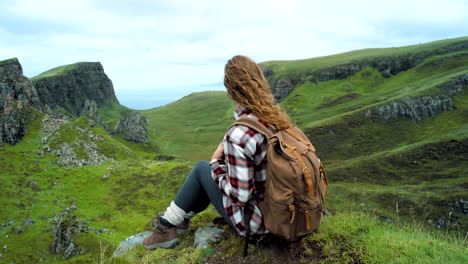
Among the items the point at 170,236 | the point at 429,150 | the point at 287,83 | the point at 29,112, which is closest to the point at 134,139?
the point at 29,112

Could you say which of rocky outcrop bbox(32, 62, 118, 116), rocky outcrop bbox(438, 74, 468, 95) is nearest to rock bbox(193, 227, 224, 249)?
rocky outcrop bbox(438, 74, 468, 95)

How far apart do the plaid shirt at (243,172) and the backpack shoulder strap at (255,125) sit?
8cm

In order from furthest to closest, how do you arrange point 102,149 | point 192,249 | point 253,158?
point 102,149, point 192,249, point 253,158

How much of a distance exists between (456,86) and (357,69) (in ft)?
242

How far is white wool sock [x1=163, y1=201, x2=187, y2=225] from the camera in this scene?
7.23 metres

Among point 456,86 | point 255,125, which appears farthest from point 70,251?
point 456,86

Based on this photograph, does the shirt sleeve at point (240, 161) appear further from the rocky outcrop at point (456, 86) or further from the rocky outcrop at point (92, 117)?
the rocky outcrop at point (456, 86)

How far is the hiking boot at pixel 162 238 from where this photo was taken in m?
7.73

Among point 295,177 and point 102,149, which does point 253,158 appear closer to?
point 295,177

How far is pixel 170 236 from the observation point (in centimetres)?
786

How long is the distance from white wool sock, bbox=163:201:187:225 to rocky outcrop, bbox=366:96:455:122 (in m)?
101

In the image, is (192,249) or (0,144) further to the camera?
(0,144)

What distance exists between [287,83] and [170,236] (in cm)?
17942

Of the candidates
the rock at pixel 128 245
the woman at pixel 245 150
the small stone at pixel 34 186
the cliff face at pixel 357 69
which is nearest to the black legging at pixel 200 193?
the woman at pixel 245 150
